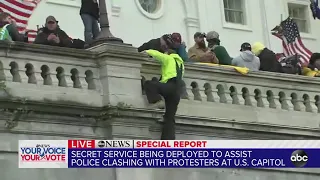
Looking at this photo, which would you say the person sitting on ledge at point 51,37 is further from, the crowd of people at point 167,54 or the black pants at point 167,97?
the black pants at point 167,97

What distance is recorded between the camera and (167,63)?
2214 centimetres

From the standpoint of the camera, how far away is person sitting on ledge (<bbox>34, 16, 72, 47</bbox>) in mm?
21484

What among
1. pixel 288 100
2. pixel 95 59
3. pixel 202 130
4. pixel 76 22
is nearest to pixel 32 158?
pixel 95 59

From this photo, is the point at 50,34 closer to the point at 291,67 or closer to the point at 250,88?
the point at 250,88

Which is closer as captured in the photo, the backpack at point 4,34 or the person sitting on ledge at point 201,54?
the backpack at point 4,34

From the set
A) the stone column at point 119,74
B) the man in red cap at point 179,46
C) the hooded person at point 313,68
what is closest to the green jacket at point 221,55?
the man in red cap at point 179,46

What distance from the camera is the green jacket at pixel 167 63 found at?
868 inches

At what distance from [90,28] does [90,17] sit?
25cm

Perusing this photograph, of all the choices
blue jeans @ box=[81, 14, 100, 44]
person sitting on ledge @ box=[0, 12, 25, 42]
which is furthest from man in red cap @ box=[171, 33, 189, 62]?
person sitting on ledge @ box=[0, 12, 25, 42]

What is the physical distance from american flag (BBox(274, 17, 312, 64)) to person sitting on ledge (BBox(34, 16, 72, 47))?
13.0m

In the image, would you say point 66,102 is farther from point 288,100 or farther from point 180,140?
point 288,100

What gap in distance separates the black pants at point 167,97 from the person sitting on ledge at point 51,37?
1631 mm

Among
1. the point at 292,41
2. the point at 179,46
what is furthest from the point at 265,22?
the point at 179,46

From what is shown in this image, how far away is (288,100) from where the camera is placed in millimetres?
24562
